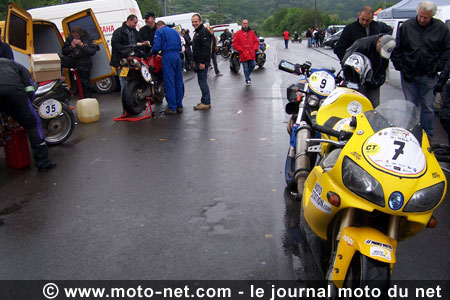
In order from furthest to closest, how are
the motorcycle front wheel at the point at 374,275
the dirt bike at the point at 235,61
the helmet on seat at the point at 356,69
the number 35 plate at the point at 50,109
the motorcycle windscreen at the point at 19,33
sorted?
the dirt bike at the point at 235,61 < the motorcycle windscreen at the point at 19,33 < the number 35 plate at the point at 50,109 < the helmet on seat at the point at 356,69 < the motorcycle front wheel at the point at 374,275

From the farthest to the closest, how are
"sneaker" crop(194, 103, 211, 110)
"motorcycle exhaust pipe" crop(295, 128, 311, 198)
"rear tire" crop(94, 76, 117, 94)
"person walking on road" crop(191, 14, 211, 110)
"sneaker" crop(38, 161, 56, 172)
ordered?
"rear tire" crop(94, 76, 117, 94) < "sneaker" crop(194, 103, 211, 110) < "person walking on road" crop(191, 14, 211, 110) < "sneaker" crop(38, 161, 56, 172) < "motorcycle exhaust pipe" crop(295, 128, 311, 198)

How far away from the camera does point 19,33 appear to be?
8523 mm

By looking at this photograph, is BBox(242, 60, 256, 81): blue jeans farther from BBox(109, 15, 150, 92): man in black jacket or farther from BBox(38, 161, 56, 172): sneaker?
BBox(38, 161, 56, 172): sneaker

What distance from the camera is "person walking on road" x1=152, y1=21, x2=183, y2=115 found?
30.7ft

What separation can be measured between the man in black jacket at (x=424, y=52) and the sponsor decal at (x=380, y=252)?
4.48 meters

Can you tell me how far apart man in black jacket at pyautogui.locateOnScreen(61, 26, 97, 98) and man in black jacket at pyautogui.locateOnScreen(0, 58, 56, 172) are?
5.01m

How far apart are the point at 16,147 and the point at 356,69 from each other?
4441mm

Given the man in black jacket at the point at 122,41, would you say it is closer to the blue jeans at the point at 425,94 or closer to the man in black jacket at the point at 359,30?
the man in black jacket at the point at 359,30

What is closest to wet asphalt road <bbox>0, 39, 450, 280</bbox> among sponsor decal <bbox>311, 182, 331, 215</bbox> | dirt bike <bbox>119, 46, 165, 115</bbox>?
sponsor decal <bbox>311, 182, 331, 215</bbox>

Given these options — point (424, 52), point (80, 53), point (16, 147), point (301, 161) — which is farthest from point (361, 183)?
point (80, 53)

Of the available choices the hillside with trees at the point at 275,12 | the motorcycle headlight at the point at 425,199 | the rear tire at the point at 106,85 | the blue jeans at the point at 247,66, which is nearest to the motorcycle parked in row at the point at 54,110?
the rear tire at the point at 106,85

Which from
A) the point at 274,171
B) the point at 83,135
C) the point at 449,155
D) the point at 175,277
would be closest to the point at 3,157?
the point at 83,135

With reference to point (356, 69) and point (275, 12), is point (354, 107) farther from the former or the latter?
point (275, 12)

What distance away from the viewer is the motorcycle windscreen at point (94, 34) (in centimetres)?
1132
